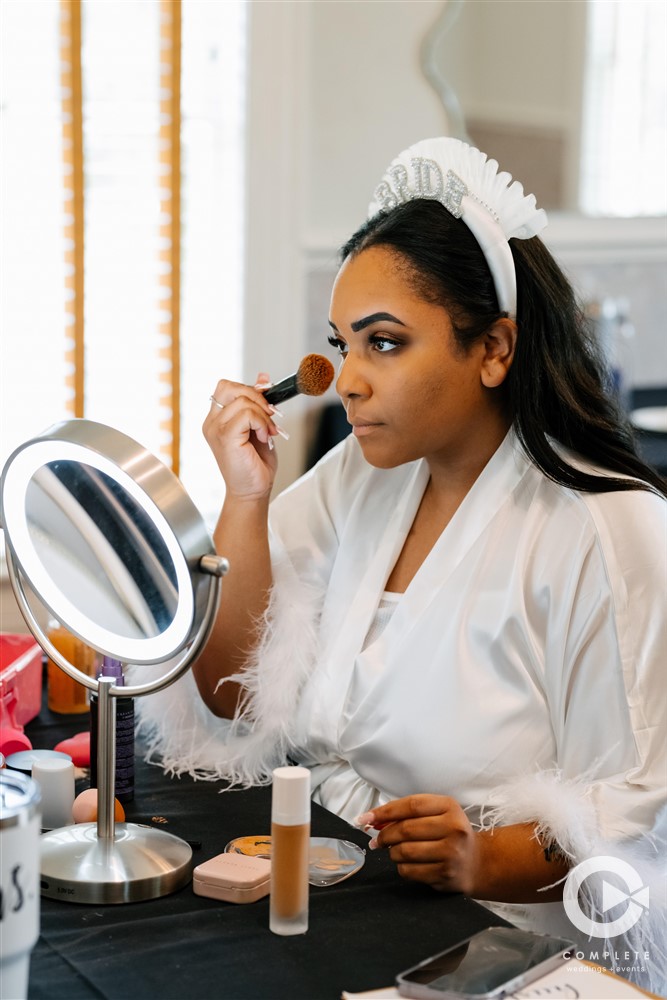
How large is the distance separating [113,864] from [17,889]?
27 cm

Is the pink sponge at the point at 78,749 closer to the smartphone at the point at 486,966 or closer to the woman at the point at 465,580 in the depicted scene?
the woman at the point at 465,580

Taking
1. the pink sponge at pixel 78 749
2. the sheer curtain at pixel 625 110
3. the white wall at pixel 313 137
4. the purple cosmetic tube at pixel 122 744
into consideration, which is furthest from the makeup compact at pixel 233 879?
the sheer curtain at pixel 625 110

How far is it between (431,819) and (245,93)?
5.90ft

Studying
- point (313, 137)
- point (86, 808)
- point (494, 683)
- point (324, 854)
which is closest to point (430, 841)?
point (324, 854)

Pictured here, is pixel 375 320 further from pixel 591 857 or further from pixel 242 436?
pixel 591 857

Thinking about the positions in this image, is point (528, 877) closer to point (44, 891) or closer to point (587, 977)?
point (587, 977)

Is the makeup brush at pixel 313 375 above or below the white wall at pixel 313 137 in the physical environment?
below

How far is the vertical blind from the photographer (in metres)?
2.21

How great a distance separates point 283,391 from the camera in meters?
1.45

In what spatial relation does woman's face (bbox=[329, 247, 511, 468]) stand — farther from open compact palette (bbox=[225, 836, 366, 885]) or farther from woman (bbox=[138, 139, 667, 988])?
open compact palette (bbox=[225, 836, 366, 885])

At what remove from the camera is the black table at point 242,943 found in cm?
90

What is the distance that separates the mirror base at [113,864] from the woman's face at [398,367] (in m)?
0.50

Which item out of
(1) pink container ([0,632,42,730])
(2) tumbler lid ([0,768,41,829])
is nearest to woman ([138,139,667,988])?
(1) pink container ([0,632,42,730])

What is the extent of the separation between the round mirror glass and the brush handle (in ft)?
1.46
